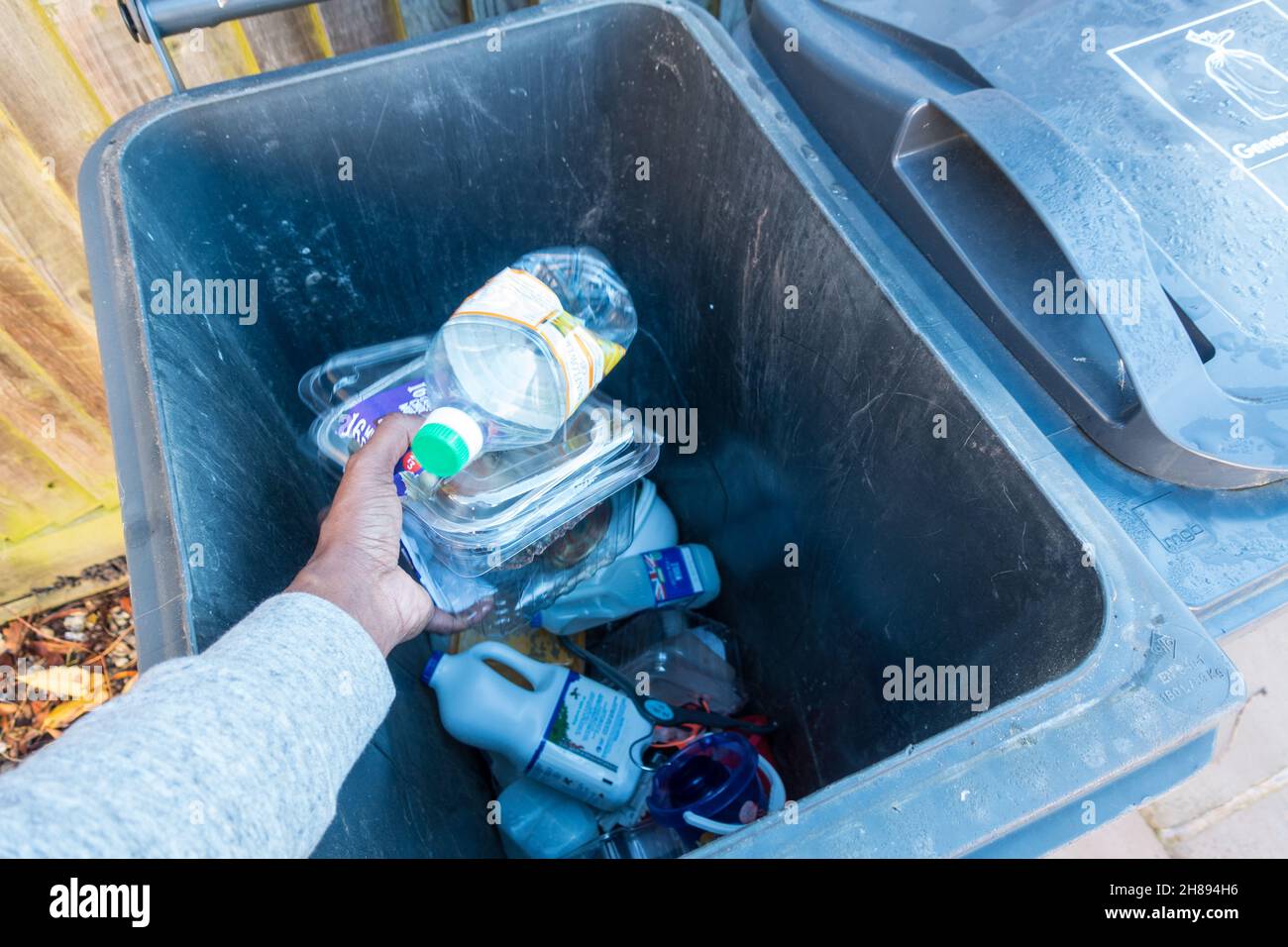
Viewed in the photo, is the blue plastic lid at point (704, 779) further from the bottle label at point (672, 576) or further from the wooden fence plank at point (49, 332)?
the wooden fence plank at point (49, 332)

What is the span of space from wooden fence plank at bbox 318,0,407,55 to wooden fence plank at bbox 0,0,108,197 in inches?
14.8

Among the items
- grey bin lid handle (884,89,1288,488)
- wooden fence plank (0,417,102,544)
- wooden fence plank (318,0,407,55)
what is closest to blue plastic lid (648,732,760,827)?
grey bin lid handle (884,89,1288,488)

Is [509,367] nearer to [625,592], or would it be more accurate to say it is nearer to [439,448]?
[439,448]

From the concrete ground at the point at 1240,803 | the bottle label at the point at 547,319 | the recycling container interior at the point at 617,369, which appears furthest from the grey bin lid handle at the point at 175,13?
the concrete ground at the point at 1240,803

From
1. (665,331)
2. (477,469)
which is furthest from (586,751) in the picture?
(665,331)

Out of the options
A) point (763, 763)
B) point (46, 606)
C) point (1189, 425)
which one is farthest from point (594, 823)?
point (46, 606)

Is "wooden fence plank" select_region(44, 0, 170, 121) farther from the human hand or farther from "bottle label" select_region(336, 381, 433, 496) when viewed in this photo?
the human hand

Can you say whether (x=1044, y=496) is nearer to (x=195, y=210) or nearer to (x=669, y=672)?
(x=669, y=672)

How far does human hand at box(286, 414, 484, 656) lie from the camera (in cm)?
79

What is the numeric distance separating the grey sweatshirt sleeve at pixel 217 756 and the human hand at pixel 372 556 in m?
0.10

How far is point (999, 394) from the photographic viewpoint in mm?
807
